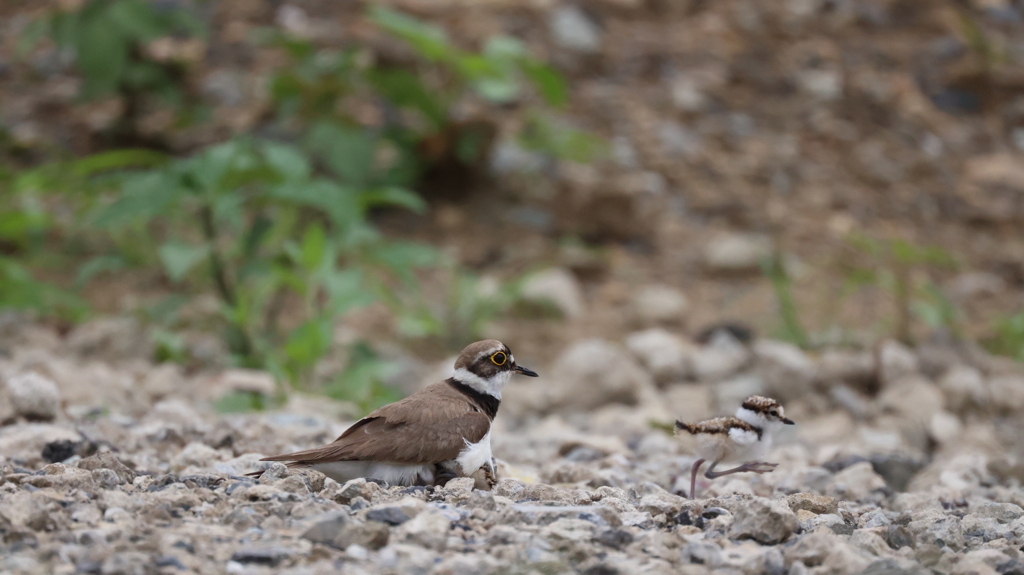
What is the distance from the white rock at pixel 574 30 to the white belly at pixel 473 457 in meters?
7.53

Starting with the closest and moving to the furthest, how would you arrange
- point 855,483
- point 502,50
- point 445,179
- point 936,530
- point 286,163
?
point 936,530 < point 855,483 < point 286,163 < point 502,50 < point 445,179

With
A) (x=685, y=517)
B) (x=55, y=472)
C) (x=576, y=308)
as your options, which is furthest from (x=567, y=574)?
(x=576, y=308)

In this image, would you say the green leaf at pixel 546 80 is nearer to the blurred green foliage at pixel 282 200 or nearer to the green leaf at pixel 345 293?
the blurred green foliage at pixel 282 200

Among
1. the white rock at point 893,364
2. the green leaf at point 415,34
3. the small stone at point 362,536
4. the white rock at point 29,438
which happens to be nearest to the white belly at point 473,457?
the small stone at point 362,536

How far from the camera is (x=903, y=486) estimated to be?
4.36m

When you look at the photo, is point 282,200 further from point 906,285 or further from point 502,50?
point 906,285

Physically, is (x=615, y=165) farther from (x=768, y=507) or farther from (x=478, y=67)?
(x=768, y=507)

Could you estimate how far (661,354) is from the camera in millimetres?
6562

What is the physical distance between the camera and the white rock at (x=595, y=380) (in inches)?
236

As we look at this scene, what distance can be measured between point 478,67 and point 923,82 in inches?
228

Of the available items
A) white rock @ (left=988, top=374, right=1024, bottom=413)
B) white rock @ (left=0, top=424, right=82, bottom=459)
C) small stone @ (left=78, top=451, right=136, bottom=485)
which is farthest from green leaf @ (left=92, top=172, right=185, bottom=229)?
white rock @ (left=988, top=374, right=1024, bottom=413)

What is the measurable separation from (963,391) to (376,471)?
13.2ft

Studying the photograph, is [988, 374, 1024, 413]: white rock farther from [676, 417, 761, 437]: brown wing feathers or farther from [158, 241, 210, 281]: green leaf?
[158, 241, 210, 281]: green leaf

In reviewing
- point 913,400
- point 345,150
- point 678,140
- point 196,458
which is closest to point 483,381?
point 196,458
